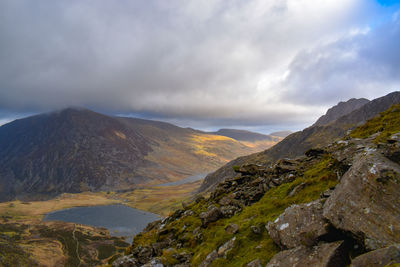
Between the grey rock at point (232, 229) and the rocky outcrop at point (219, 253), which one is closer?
the rocky outcrop at point (219, 253)

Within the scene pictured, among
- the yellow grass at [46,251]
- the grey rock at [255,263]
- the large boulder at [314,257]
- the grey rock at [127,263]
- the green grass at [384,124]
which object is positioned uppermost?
the green grass at [384,124]

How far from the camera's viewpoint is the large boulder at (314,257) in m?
8.99

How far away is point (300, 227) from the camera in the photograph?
11.4 meters

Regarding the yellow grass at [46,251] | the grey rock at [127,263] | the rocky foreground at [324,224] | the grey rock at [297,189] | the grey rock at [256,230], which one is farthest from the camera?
the yellow grass at [46,251]

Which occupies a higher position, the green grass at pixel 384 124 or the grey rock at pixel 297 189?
the green grass at pixel 384 124

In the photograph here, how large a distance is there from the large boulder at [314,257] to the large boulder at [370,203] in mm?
1051

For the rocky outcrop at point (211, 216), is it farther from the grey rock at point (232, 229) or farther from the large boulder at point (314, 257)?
the large boulder at point (314, 257)

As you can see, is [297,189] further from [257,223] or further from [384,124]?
[384,124]

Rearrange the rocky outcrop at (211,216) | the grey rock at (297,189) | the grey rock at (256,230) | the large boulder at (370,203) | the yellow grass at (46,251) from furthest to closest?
the yellow grass at (46,251), the rocky outcrop at (211,216), the grey rock at (297,189), the grey rock at (256,230), the large boulder at (370,203)

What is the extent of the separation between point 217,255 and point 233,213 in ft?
26.9

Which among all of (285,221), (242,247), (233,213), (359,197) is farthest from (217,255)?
(359,197)

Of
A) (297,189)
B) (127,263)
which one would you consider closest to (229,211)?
(297,189)

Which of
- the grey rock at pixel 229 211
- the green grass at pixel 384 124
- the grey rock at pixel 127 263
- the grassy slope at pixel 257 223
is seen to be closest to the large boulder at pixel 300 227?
the grassy slope at pixel 257 223

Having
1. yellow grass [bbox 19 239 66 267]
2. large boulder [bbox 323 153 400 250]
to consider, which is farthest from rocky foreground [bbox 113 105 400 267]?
yellow grass [bbox 19 239 66 267]
